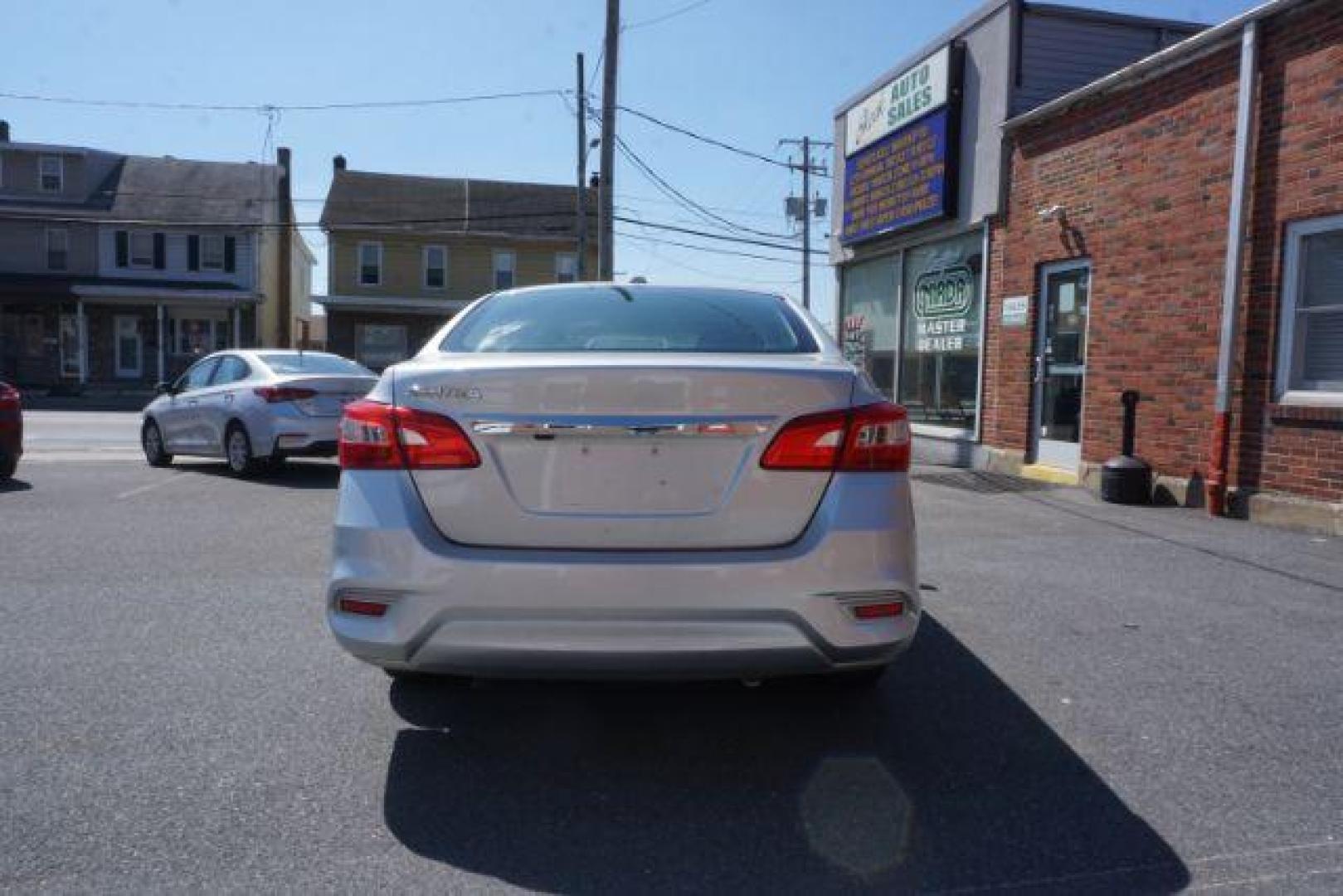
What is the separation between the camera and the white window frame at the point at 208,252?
33812mm

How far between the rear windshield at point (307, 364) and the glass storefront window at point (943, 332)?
714cm

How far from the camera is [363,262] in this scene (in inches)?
1371

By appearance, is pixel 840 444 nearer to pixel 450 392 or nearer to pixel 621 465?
pixel 621 465

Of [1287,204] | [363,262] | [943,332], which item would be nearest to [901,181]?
[943,332]

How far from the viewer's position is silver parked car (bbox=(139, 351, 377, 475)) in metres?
10.2

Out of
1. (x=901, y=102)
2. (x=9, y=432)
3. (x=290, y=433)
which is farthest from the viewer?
(x=901, y=102)

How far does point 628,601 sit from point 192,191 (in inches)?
1472

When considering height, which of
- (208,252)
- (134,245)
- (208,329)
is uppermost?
(134,245)

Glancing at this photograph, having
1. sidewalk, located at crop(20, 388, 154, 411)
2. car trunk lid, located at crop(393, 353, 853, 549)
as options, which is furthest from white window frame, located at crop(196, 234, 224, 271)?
car trunk lid, located at crop(393, 353, 853, 549)

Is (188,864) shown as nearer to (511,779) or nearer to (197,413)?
(511,779)

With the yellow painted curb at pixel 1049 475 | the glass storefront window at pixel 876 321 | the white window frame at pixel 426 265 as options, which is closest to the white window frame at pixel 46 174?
the white window frame at pixel 426 265

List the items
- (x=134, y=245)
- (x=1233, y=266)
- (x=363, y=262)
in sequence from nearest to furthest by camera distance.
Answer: (x=1233, y=266)
(x=134, y=245)
(x=363, y=262)

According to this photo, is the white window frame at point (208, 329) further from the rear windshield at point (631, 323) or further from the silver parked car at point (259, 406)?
the rear windshield at point (631, 323)

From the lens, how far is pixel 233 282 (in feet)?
111
